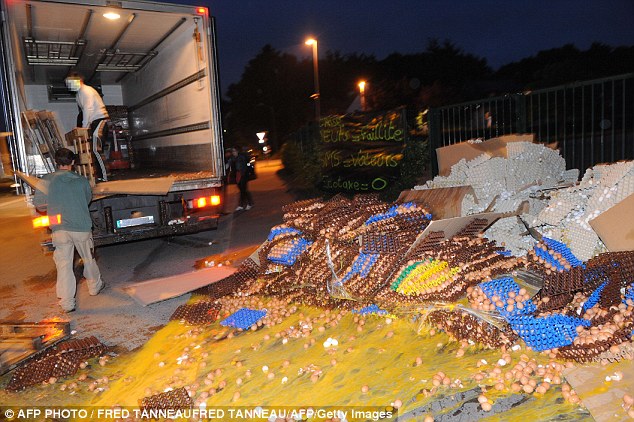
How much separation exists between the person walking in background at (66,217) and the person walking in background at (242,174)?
7.35 meters

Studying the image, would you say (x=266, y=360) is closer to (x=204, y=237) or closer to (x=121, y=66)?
(x=204, y=237)

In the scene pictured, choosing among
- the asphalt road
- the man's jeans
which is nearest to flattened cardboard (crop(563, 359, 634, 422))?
the asphalt road

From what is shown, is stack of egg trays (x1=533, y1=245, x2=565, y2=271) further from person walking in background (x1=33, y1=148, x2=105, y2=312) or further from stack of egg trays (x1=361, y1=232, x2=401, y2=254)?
person walking in background (x1=33, y1=148, x2=105, y2=312)

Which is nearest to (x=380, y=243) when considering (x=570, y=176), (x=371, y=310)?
(x=371, y=310)

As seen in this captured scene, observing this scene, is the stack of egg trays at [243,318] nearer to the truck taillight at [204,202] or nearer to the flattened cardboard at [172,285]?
the flattened cardboard at [172,285]

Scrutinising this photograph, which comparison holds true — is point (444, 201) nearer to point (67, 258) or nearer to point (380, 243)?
point (380, 243)

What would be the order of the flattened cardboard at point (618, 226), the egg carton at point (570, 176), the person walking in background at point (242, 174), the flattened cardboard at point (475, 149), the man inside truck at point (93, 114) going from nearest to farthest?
1. the flattened cardboard at point (618, 226)
2. the egg carton at point (570, 176)
3. the flattened cardboard at point (475, 149)
4. the man inside truck at point (93, 114)
5. the person walking in background at point (242, 174)

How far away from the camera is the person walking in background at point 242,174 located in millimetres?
13266

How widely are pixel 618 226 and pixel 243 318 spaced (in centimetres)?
374

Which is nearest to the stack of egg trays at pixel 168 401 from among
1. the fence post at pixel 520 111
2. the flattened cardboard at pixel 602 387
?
the flattened cardboard at pixel 602 387

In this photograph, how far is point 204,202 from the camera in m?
8.17

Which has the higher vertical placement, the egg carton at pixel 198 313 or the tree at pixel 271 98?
the tree at pixel 271 98

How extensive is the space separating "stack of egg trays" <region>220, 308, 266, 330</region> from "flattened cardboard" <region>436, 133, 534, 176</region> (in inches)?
145

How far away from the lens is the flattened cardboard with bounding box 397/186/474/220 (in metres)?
5.83
